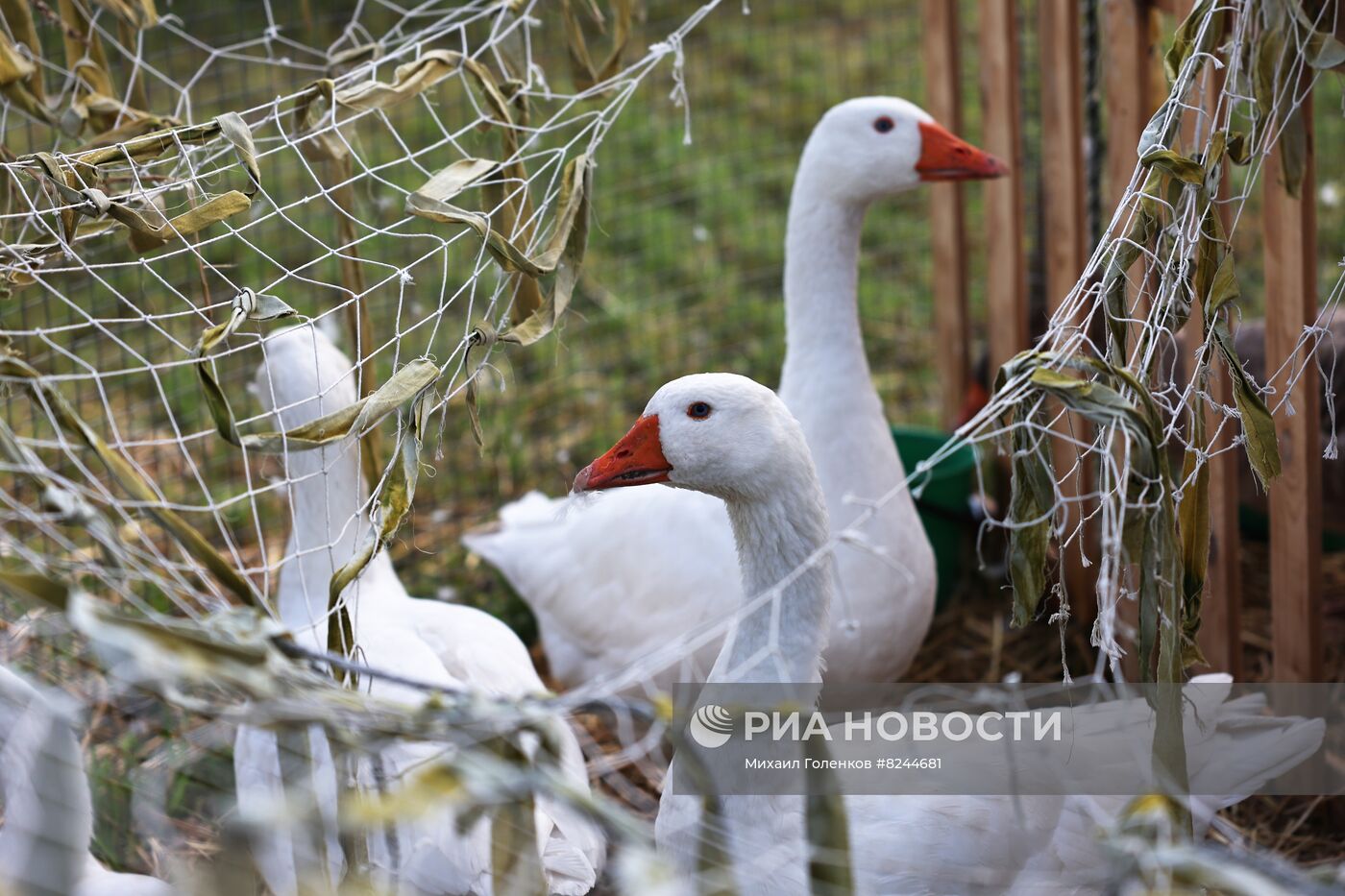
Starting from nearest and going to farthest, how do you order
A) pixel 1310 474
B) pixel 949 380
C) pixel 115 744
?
1. pixel 1310 474
2. pixel 115 744
3. pixel 949 380

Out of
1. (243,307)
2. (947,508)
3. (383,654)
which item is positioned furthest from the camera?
(947,508)

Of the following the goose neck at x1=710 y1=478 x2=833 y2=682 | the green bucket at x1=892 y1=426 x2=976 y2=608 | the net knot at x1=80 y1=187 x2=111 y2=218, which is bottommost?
the green bucket at x1=892 y1=426 x2=976 y2=608

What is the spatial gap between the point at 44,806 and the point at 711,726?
2.91ft

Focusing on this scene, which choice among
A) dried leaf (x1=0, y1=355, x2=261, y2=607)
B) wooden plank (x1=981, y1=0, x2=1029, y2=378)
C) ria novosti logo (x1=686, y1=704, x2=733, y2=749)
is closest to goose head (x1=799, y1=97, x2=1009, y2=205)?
wooden plank (x1=981, y1=0, x2=1029, y2=378)

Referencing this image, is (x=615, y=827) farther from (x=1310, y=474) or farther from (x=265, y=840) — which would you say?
(x=1310, y=474)

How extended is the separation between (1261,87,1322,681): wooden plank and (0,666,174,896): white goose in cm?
195

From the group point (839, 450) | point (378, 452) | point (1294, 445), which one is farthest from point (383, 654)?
point (1294, 445)

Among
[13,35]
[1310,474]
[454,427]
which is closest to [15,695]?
[13,35]

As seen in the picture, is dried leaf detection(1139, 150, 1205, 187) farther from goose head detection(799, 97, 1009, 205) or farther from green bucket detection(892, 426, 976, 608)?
green bucket detection(892, 426, 976, 608)

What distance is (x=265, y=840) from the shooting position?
3.63ft

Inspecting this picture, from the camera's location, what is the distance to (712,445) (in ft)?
6.28

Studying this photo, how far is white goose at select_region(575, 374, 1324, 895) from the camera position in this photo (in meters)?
1.89

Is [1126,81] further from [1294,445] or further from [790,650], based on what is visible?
[790,650]

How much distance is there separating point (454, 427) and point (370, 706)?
3075 mm
